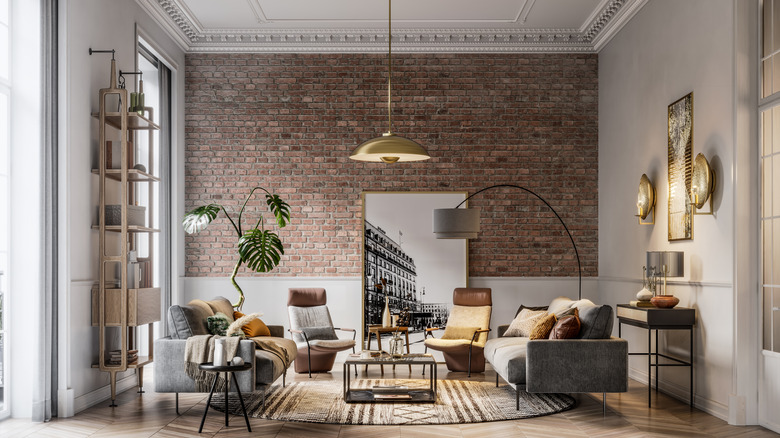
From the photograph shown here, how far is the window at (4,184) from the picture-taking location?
5648 mm

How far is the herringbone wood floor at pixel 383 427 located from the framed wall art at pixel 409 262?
2919mm

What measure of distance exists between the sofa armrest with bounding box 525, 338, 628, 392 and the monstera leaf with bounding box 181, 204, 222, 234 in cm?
416

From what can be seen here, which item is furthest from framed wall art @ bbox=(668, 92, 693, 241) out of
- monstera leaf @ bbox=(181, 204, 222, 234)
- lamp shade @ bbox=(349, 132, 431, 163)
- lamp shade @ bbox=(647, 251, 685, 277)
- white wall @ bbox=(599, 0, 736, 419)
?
monstera leaf @ bbox=(181, 204, 222, 234)

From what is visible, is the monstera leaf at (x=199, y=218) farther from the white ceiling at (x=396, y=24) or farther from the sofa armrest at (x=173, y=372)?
the sofa armrest at (x=173, y=372)

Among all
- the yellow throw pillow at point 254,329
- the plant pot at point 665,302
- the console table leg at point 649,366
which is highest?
the plant pot at point 665,302

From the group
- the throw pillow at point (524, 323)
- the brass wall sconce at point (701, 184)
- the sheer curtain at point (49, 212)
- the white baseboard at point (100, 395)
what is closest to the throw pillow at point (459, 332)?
the throw pillow at point (524, 323)

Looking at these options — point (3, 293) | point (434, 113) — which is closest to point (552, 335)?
point (434, 113)

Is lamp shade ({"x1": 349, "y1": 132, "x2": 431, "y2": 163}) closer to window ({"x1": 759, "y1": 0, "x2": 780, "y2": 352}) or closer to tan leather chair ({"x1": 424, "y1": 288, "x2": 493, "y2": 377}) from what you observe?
window ({"x1": 759, "y1": 0, "x2": 780, "y2": 352})

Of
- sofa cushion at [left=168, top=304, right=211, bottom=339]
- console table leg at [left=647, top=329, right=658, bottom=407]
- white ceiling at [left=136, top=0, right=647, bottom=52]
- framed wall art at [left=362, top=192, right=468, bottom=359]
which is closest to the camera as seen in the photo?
sofa cushion at [left=168, top=304, right=211, bottom=339]

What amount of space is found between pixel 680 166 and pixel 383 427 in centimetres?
365

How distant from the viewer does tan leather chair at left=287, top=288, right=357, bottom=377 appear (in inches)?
313

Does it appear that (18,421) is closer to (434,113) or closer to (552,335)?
(552,335)

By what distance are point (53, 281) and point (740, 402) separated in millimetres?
5586

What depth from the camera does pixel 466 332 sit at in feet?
27.0
